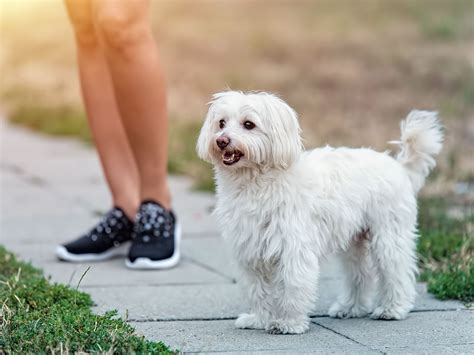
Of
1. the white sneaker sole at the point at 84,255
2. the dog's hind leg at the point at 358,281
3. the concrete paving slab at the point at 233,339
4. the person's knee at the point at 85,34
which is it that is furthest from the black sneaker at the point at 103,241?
the dog's hind leg at the point at 358,281

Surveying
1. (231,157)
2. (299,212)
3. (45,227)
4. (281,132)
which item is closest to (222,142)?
(231,157)

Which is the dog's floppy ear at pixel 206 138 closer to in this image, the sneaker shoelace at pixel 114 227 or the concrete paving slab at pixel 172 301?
the concrete paving slab at pixel 172 301

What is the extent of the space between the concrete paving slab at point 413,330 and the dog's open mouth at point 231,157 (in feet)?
2.61

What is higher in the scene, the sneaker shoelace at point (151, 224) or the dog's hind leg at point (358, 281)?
the sneaker shoelace at point (151, 224)

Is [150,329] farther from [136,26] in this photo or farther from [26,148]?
[26,148]

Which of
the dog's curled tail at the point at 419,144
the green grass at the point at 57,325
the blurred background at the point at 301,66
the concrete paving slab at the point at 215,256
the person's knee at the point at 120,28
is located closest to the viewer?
the green grass at the point at 57,325

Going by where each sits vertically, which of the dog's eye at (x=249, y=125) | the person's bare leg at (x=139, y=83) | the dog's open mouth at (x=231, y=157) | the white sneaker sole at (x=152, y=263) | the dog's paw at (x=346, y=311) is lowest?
the dog's paw at (x=346, y=311)

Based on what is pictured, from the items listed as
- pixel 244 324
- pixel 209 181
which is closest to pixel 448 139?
pixel 209 181

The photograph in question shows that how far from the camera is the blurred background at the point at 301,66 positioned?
9602mm

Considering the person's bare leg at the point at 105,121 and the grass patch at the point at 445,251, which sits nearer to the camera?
the grass patch at the point at 445,251

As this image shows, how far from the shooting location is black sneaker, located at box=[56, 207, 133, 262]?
5297 mm

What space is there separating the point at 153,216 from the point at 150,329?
1.33 m

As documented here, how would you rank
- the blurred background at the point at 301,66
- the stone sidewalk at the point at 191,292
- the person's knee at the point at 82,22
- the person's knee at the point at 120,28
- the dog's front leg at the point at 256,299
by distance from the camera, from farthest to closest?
the blurred background at the point at 301,66, the person's knee at the point at 82,22, the person's knee at the point at 120,28, the dog's front leg at the point at 256,299, the stone sidewalk at the point at 191,292

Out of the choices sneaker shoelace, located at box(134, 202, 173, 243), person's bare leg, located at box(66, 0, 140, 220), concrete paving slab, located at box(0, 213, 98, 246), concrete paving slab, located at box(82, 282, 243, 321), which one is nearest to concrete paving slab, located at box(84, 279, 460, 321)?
concrete paving slab, located at box(82, 282, 243, 321)
